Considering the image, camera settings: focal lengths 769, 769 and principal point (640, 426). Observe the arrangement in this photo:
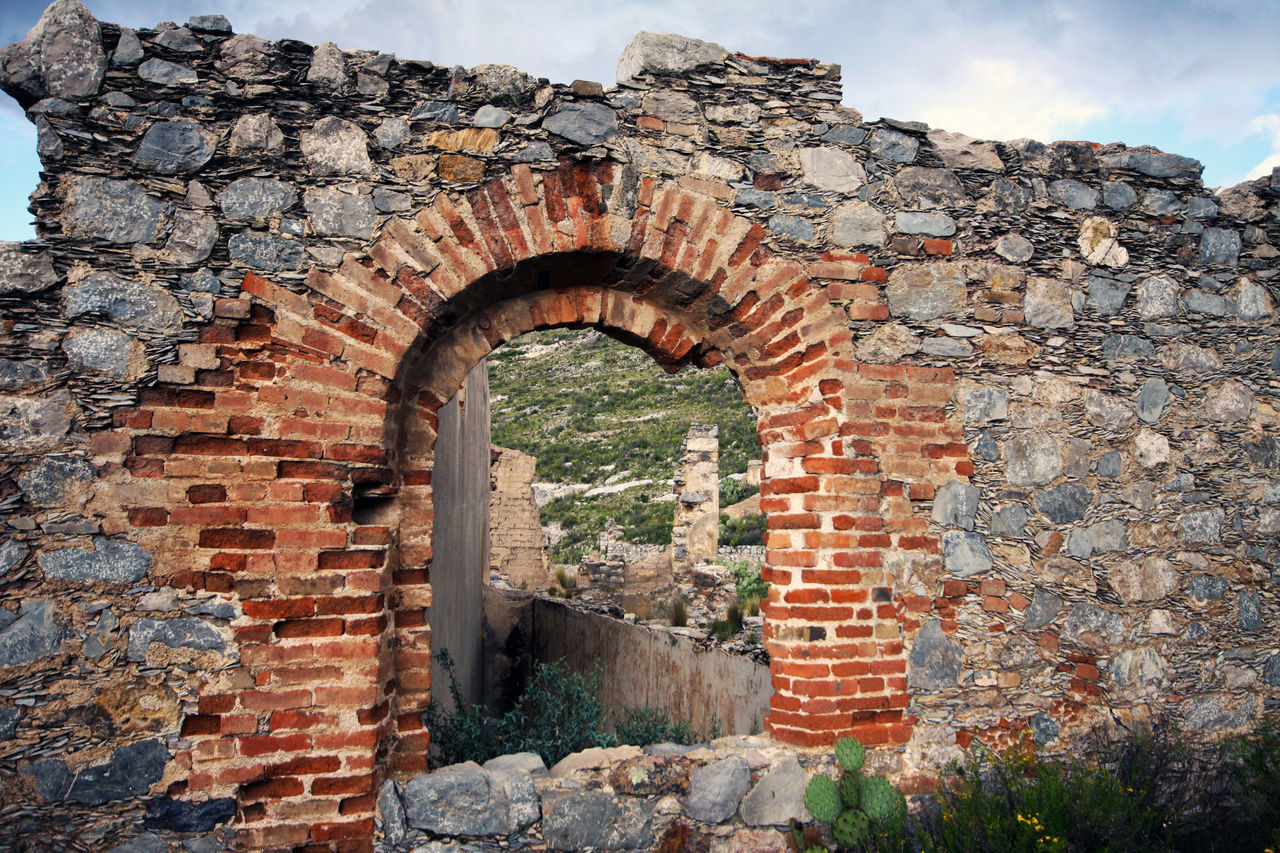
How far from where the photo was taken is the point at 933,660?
361cm

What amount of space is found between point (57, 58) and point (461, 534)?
460 centimetres

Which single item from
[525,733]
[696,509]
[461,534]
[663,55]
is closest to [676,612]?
[461,534]

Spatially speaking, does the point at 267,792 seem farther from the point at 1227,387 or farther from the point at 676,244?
the point at 1227,387

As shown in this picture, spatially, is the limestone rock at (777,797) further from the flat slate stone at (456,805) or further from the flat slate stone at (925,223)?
the flat slate stone at (925,223)

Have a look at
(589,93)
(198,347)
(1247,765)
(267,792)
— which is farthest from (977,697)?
(198,347)

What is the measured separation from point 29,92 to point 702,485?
8.80m

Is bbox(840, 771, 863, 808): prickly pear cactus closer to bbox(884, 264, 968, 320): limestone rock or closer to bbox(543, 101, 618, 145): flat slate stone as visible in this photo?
bbox(884, 264, 968, 320): limestone rock

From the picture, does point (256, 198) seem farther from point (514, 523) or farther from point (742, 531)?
point (742, 531)

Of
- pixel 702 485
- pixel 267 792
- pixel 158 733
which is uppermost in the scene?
pixel 702 485

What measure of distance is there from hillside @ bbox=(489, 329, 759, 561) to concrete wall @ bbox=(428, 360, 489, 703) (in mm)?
9732

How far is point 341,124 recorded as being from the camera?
326 cm

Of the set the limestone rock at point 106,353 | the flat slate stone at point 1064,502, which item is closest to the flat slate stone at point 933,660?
the flat slate stone at point 1064,502

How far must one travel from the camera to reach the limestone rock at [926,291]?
3.78m

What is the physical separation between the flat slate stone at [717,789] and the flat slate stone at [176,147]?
130 inches
